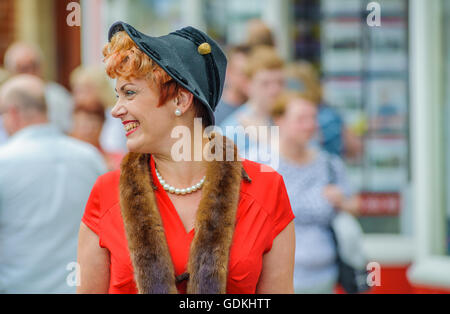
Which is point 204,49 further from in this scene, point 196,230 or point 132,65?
point 196,230

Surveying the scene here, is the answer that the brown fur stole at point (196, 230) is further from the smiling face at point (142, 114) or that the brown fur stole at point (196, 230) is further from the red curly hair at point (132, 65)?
the red curly hair at point (132, 65)

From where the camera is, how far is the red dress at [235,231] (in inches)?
83.4

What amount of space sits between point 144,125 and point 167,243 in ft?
1.12

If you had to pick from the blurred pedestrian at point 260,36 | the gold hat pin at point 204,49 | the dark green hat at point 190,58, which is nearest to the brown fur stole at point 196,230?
the dark green hat at point 190,58

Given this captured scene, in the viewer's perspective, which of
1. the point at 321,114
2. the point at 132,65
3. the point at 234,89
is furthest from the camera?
the point at 321,114

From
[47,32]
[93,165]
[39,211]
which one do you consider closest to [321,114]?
[93,165]

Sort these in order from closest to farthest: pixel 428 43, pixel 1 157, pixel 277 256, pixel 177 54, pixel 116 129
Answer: pixel 177 54 → pixel 277 256 → pixel 1 157 → pixel 428 43 → pixel 116 129

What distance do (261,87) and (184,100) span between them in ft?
7.44

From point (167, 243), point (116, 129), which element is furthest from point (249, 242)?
point (116, 129)

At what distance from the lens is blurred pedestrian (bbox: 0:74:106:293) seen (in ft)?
11.6

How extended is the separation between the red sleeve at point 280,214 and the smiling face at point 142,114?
38 cm

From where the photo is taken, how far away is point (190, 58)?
2109mm

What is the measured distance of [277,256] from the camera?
2.21 metres
